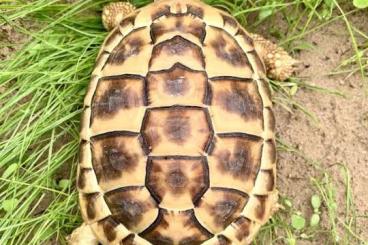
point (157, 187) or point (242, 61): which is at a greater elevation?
point (242, 61)

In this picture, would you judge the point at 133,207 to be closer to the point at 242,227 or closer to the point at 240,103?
the point at 242,227

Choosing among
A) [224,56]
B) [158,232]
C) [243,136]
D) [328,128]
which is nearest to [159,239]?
[158,232]

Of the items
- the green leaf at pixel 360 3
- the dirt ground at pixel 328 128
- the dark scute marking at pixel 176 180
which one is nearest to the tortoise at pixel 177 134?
the dark scute marking at pixel 176 180

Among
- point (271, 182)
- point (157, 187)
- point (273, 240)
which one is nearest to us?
A: point (157, 187)

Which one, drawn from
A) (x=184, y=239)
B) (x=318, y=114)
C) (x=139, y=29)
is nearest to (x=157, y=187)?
(x=184, y=239)

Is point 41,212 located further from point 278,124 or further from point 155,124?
point 278,124

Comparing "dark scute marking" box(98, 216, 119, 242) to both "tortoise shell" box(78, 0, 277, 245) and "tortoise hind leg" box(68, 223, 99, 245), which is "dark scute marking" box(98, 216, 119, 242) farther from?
"tortoise hind leg" box(68, 223, 99, 245)

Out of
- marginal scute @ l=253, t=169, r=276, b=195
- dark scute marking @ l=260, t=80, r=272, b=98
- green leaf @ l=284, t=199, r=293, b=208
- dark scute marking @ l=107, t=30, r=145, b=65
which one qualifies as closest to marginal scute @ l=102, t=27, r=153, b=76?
dark scute marking @ l=107, t=30, r=145, b=65
